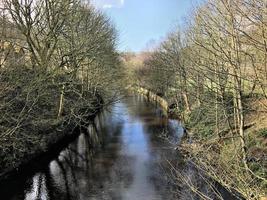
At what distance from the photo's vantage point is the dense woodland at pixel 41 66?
2159 centimetres

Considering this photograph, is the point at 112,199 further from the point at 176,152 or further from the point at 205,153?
the point at 176,152

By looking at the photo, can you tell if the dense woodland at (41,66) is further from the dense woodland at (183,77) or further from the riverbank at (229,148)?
the riverbank at (229,148)

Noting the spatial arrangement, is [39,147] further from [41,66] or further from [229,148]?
[229,148]

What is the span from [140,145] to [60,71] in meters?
7.86

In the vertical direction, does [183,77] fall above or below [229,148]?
above

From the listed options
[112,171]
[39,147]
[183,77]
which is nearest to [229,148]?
[112,171]

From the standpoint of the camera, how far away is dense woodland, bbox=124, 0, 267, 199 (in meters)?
11.1

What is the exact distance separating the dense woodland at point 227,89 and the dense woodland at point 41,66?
305 inches

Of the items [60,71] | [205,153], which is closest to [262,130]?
[205,153]

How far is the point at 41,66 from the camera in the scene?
2711cm

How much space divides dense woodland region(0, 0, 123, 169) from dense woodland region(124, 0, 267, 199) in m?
7.75

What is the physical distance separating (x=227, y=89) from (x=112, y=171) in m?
7.75

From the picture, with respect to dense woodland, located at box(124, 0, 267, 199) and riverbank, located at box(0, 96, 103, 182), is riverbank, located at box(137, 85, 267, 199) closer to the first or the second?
dense woodland, located at box(124, 0, 267, 199)

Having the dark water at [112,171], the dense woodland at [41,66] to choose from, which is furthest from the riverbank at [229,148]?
the dense woodland at [41,66]
